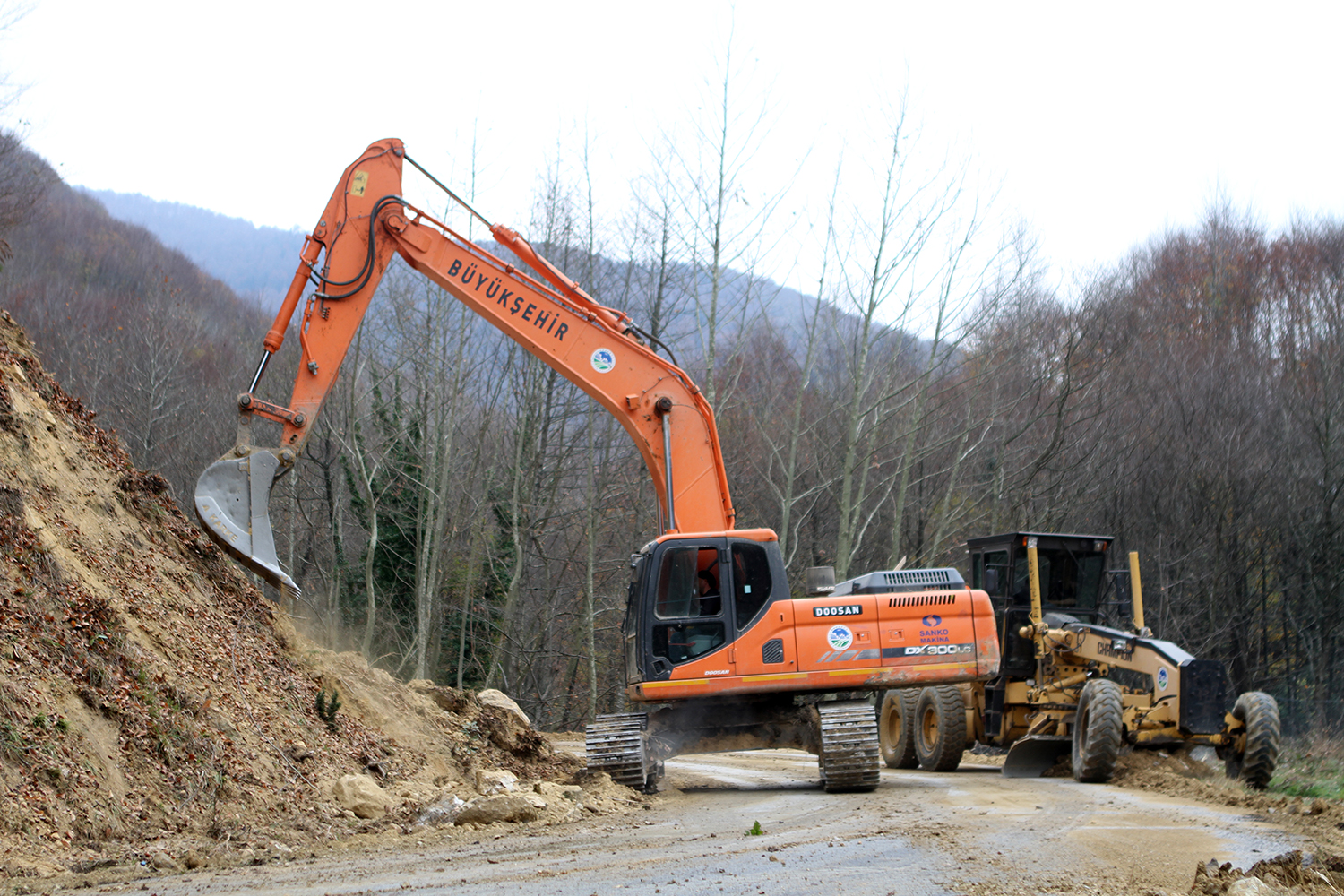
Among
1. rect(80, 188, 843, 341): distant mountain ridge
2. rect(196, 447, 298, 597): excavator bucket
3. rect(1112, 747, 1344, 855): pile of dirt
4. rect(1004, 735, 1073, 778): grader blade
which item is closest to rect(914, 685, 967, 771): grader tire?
rect(1004, 735, 1073, 778): grader blade

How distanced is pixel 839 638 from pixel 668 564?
1720 millimetres

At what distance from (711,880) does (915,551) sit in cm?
2289

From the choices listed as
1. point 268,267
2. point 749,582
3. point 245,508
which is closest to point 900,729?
point 749,582

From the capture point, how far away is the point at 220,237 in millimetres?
134625

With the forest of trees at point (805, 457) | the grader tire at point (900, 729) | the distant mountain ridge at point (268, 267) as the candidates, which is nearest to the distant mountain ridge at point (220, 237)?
the distant mountain ridge at point (268, 267)

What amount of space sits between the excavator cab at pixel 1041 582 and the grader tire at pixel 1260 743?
3.60 meters

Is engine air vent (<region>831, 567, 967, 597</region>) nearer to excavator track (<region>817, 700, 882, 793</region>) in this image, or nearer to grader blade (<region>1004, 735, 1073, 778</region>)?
excavator track (<region>817, 700, 882, 793</region>)

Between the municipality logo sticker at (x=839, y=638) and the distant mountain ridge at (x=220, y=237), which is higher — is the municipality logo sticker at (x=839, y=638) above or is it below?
below

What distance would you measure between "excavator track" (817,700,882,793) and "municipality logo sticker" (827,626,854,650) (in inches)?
22.6

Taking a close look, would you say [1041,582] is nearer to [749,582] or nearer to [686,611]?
[749,582]

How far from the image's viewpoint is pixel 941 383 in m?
26.7

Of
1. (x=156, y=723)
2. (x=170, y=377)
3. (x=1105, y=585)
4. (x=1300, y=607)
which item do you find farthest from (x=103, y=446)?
(x=1300, y=607)

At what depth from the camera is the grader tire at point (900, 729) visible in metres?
15.4

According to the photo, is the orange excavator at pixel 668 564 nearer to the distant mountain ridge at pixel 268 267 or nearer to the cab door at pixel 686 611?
the cab door at pixel 686 611
